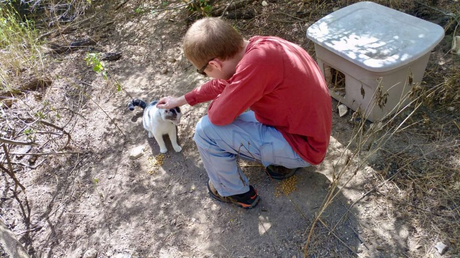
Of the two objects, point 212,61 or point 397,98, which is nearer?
point 212,61

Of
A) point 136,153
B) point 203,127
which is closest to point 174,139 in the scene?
point 136,153

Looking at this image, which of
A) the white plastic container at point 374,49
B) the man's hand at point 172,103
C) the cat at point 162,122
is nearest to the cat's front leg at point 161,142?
the cat at point 162,122

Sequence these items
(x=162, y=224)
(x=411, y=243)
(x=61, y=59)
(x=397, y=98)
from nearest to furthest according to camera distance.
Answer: (x=411, y=243) → (x=162, y=224) → (x=397, y=98) → (x=61, y=59)

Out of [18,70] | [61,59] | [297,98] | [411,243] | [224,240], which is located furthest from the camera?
[61,59]

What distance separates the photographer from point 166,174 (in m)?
2.54

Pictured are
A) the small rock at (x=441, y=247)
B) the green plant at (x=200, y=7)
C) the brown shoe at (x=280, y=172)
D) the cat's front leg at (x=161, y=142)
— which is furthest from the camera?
the green plant at (x=200, y=7)

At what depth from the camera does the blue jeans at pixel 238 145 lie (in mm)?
1907

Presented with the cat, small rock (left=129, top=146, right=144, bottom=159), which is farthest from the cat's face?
small rock (left=129, top=146, right=144, bottom=159)

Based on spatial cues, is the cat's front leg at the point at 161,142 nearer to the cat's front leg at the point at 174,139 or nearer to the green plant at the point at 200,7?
the cat's front leg at the point at 174,139

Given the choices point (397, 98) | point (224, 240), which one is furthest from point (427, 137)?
point (224, 240)

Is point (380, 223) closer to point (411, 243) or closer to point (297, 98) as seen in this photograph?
point (411, 243)

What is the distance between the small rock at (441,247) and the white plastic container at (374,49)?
2.36ft

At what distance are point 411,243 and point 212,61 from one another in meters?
1.40

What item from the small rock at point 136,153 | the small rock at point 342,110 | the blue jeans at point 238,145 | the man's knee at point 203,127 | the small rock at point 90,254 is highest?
the man's knee at point 203,127
